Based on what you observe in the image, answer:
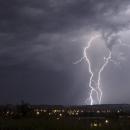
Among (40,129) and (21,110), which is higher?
(21,110)

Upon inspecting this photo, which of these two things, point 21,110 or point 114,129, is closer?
point 114,129

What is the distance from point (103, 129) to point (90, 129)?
1930 millimetres

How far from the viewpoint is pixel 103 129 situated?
49.0m

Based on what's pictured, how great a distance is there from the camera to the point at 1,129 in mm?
50625

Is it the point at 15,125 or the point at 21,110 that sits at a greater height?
the point at 21,110

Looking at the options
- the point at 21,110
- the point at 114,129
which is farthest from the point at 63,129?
the point at 21,110

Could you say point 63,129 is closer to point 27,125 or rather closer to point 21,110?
point 27,125

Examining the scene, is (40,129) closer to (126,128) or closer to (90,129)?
(90,129)

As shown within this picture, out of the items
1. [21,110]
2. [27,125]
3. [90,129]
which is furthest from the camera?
[21,110]

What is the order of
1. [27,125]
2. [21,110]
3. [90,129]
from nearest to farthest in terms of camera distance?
[90,129] → [27,125] → [21,110]

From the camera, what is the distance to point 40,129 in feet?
159

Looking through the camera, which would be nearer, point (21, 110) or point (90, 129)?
point (90, 129)

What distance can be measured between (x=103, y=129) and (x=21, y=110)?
54006 mm

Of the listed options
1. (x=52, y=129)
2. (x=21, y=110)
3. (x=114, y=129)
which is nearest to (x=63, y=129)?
(x=52, y=129)
